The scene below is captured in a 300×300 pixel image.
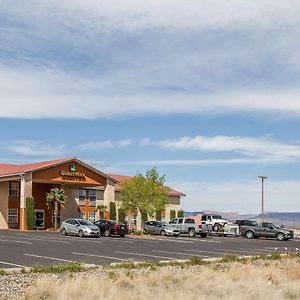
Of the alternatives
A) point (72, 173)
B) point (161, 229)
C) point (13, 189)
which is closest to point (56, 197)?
point (72, 173)

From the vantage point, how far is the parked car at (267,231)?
51.3 metres

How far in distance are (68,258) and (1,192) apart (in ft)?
133

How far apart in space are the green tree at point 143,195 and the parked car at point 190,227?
680cm

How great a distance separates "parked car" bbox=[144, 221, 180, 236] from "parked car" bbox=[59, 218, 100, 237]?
8.04m

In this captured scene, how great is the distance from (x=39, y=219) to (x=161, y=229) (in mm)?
16663

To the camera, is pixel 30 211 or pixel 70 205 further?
pixel 70 205

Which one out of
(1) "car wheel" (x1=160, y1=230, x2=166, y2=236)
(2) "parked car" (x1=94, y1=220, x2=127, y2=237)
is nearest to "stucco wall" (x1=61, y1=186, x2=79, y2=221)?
(1) "car wheel" (x1=160, y1=230, x2=166, y2=236)

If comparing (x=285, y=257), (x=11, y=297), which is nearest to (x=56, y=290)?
(x=11, y=297)

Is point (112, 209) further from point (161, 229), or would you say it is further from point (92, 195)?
point (161, 229)

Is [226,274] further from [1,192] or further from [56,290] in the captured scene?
[1,192]

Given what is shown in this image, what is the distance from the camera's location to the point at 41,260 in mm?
22219

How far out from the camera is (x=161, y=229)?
52156mm

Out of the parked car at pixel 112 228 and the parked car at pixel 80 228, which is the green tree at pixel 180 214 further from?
the parked car at pixel 80 228

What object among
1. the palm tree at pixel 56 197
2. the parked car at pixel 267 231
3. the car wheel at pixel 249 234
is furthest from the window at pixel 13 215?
the car wheel at pixel 249 234
